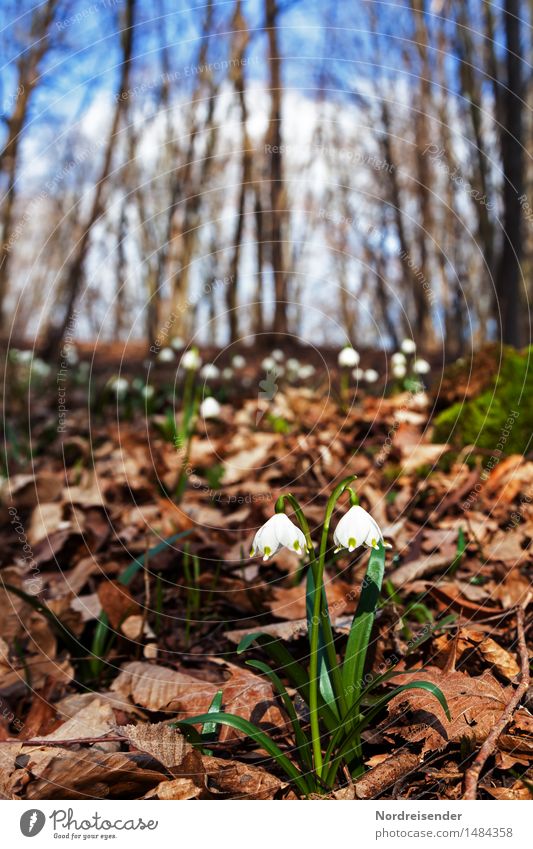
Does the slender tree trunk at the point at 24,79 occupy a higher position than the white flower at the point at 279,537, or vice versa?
the slender tree trunk at the point at 24,79

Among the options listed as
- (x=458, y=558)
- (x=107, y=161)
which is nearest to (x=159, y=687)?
(x=458, y=558)

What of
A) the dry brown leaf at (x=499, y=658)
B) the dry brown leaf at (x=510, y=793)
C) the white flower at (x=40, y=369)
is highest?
the white flower at (x=40, y=369)

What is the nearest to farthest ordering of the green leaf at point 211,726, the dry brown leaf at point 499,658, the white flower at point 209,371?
the green leaf at point 211,726, the dry brown leaf at point 499,658, the white flower at point 209,371

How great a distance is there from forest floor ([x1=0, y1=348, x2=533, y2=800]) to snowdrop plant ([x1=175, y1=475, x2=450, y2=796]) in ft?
0.23

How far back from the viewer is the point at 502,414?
12.1 ft

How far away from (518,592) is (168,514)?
1.83 meters

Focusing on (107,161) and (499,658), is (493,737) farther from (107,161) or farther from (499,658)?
(107,161)

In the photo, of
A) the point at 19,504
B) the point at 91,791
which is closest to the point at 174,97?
the point at 19,504

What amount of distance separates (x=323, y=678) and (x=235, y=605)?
102 centimetres

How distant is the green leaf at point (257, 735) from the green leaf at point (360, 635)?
0.20 m

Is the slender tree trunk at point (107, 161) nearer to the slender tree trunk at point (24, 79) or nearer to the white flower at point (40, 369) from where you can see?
the white flower at point (40, 369)

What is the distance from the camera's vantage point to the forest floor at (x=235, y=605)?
5.47 feet

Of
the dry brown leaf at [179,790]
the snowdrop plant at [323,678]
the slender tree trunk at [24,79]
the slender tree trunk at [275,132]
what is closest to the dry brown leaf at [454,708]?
the snowdrop plant at [323,678]
